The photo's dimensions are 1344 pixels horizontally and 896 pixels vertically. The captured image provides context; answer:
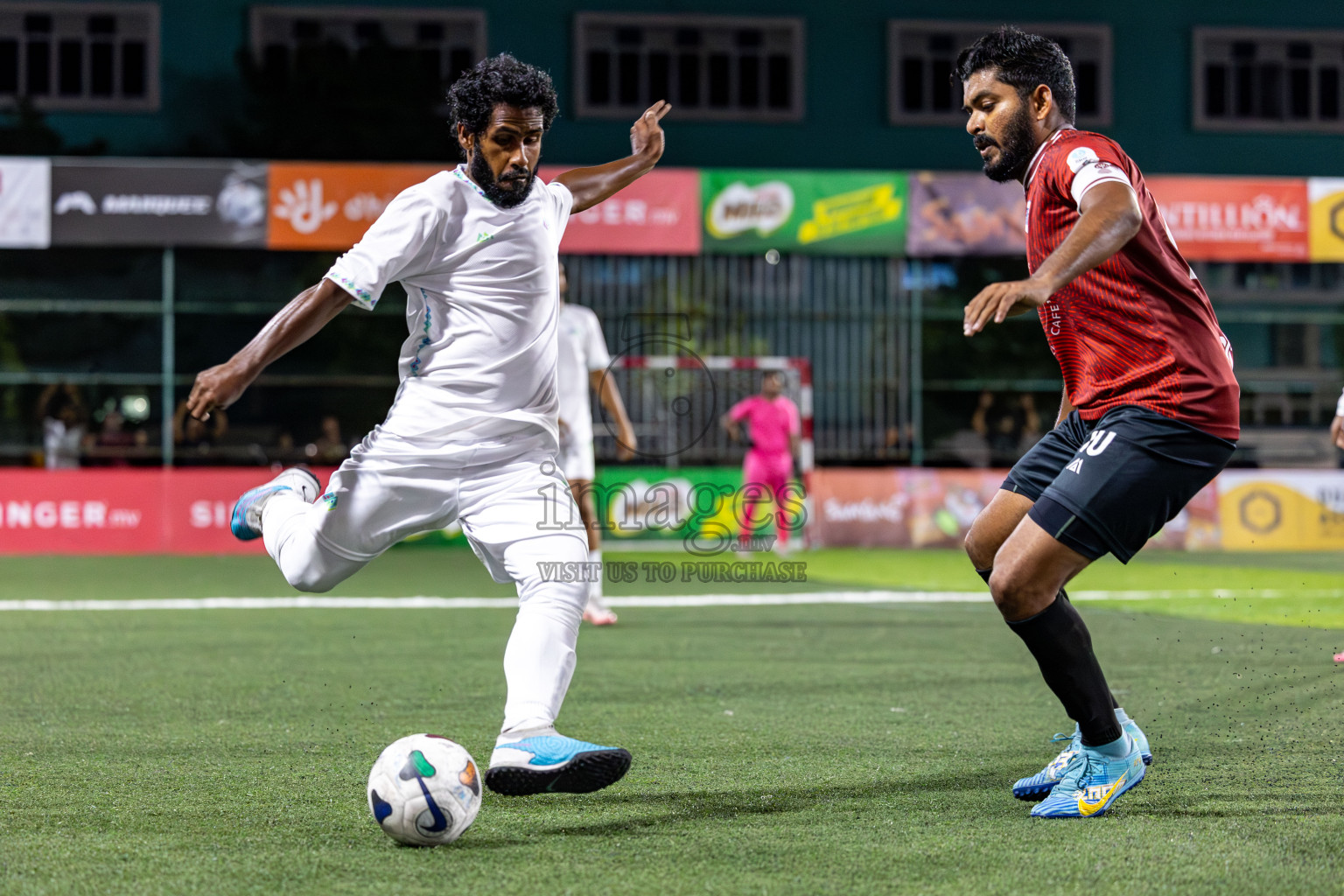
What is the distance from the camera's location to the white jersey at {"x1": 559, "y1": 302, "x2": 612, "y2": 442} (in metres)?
9.98

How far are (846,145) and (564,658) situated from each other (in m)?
20.6

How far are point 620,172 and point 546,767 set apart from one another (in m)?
2.33

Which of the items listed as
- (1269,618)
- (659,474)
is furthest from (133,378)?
(1269,618)

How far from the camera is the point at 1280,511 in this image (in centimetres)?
1923

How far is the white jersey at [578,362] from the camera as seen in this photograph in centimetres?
998

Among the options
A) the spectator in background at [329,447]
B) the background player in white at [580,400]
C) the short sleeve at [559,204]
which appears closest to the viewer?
the short sleeve at [559,204]

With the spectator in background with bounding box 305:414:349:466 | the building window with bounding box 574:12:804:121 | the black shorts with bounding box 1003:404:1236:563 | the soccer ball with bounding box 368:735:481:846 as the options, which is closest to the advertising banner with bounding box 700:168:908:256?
the building window with bounding box 574:12:804:121

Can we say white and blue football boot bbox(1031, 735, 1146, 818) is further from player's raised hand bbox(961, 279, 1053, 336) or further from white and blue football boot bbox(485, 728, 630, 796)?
player's raised hand bbox(961, 279, 1053, 336)

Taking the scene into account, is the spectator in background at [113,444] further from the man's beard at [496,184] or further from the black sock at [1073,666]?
the black sock at [1073,666]

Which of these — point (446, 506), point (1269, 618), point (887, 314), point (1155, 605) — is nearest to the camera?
point (446, 506)

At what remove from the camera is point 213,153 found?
914 inches

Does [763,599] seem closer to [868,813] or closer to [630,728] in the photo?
[630,728]

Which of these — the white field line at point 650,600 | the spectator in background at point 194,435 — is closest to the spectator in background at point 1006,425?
the white field line at point 650,600

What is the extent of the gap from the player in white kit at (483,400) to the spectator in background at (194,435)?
15.9 meters
